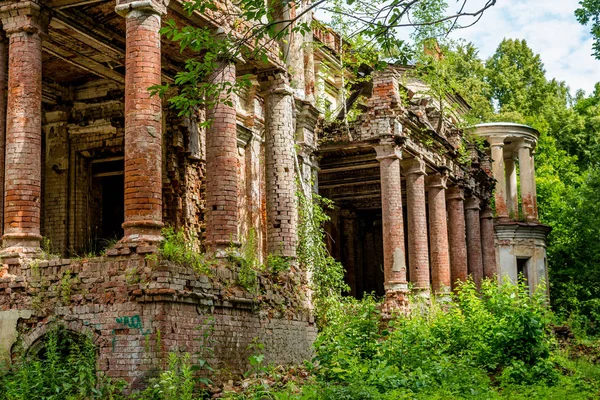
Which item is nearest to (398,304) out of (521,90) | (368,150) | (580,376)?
(368,150)

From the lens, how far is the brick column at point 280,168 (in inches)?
565

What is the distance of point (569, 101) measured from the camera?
1839 inches

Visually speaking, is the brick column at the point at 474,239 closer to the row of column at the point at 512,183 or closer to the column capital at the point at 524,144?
the row of column at the point at 512,183

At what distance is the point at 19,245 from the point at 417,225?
11.4m

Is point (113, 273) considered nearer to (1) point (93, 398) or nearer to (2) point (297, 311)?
(1) point (93, 398)

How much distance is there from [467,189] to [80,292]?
1715 cm

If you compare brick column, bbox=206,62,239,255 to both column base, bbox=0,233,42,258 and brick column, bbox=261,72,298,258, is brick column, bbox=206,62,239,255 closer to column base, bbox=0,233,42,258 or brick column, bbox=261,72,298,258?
brick column, bbox=261,72,298,258

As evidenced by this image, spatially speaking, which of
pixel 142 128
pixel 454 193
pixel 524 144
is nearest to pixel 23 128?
pixel 142 128

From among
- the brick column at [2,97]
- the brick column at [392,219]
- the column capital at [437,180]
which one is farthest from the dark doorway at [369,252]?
the brick column at [2,97]

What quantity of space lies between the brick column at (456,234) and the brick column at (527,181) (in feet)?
26.3

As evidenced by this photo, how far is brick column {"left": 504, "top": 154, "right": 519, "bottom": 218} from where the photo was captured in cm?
3275

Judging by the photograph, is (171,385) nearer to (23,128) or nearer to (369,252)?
(23,128)

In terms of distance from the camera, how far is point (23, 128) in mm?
11188

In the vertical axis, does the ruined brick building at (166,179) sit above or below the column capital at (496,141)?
below
